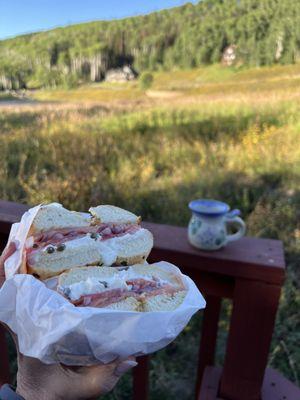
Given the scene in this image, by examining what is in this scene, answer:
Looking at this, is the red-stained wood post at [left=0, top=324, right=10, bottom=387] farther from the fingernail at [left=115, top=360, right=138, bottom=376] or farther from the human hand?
the fingernail at [left=115, top=360, right=138, bottom=376]

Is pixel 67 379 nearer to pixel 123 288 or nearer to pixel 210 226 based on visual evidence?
pixel 123 288

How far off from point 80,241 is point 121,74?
24.9 meters

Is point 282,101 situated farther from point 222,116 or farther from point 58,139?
point 58,139

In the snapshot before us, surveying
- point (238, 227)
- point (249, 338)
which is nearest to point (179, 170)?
point (238, 227)

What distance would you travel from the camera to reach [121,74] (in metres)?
24.2

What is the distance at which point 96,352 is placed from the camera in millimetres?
693

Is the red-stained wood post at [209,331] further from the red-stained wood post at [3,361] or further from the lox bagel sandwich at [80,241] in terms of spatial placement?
the red-stained wood post at [3,361]

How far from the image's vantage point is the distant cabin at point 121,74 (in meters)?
23.8

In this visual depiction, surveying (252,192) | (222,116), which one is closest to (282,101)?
(222,116)

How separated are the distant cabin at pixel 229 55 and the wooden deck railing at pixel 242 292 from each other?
1980 cm

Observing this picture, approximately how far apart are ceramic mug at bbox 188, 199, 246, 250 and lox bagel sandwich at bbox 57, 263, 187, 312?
0.73 ft

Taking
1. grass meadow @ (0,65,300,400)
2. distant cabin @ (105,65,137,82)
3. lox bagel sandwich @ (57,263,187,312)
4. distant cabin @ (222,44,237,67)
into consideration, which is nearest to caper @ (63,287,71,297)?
lox bagel sandwich @ (57,263,187,312)

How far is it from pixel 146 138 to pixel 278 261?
6.93 m

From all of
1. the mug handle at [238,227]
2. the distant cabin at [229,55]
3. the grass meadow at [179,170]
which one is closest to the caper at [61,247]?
the mug handle at [238,227]
